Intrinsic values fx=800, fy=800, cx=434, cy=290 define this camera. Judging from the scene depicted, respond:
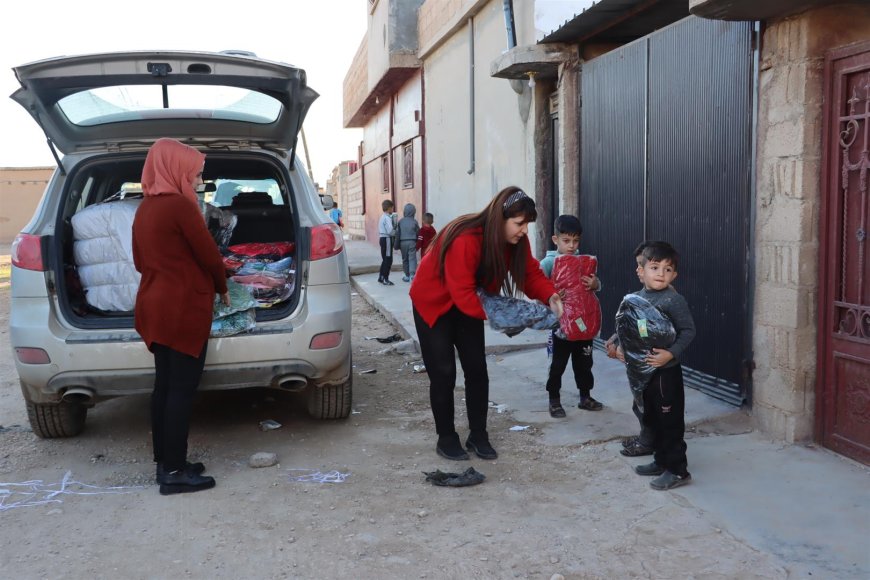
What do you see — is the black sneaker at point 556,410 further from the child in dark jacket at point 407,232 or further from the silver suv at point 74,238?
the child in dark jacket at point 407,232

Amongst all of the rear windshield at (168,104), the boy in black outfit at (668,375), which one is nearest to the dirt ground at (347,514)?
the boy in black outfit at (668,375)

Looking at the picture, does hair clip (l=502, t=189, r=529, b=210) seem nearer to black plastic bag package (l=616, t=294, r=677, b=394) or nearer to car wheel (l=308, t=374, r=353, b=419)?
black plastic bag package (l=616, t=294, r=677, b=394)

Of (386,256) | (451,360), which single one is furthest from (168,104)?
(386,256)

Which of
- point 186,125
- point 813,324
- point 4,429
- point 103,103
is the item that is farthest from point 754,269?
point 4,429

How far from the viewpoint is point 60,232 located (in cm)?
441

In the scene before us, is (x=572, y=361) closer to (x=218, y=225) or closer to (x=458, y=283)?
(x=458, y=283)

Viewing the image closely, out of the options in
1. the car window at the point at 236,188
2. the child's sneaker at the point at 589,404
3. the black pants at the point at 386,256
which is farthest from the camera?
the black pants at the point at 386,256

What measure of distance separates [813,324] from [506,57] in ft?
14.1

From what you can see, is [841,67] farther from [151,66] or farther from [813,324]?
[151,66]

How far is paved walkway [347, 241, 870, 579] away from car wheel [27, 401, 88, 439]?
8.66 feet

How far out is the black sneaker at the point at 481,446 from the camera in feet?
14.2

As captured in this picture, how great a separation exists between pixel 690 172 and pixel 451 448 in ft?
8.14

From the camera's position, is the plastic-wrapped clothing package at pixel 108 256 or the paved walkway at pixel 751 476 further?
the plastic-wrapped clothing package at pixel 108 256

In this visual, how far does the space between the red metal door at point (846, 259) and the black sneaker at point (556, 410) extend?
59.8 inches
